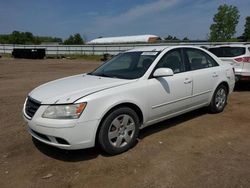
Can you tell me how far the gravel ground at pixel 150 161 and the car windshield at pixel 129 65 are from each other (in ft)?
3.70

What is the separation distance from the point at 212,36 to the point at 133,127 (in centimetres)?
5136

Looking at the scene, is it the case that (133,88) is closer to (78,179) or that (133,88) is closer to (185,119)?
(78,179)

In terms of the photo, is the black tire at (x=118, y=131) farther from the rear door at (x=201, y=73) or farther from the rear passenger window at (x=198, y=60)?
the rear passenger window at (x=198, y=60)

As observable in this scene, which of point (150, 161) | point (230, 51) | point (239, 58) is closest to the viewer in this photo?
point (150, 161)

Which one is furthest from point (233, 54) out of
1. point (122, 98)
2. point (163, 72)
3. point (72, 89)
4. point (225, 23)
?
point (225, 23)

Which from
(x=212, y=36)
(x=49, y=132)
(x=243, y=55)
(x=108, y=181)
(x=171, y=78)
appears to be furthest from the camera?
(x=212, y=36)

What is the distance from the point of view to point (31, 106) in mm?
4262

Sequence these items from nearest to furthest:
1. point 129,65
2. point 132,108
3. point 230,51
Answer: point 132,108 < point 129,65 < point 230,51

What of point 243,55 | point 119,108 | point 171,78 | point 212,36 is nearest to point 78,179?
point 119,108

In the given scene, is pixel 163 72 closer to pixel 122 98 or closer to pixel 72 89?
pixel 122 98

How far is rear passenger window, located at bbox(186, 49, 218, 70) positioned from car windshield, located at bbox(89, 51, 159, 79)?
0.88 m

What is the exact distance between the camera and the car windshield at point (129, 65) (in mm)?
4883

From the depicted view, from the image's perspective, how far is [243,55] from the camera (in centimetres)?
916

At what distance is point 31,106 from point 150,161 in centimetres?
189
